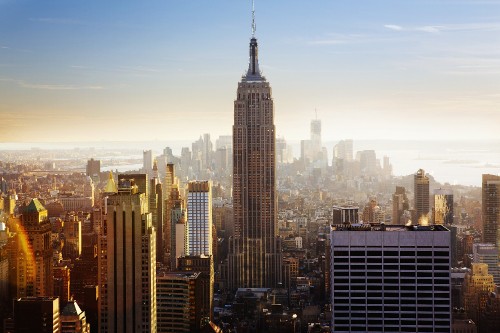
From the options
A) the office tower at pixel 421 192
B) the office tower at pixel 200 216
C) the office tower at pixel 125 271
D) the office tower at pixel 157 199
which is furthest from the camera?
the office tower at pixel 200 216

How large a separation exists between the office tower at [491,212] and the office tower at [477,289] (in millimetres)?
677

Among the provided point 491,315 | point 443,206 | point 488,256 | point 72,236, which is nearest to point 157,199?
point 72,236

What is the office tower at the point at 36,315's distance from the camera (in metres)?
7.85

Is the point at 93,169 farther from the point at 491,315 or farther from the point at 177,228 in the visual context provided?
the point at 491,315

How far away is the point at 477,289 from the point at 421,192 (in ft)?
6.05

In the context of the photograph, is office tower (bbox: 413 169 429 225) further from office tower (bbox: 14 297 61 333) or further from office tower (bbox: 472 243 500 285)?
office tower (bbox: 14 297 61 333)

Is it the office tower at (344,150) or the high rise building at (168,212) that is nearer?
the high rise building at (168,212)

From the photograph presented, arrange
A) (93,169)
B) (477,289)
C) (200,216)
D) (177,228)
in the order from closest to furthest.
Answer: (93,169), (477,289), (177,228), (200,216)

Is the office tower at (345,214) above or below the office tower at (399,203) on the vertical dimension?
below

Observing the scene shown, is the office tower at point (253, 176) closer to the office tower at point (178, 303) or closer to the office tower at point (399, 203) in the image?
the office tower at point (399, 203)

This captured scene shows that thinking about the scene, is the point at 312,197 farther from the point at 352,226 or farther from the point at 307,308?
the point at 352,226

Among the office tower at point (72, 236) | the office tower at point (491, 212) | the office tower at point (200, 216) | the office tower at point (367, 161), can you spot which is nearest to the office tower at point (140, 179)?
the office tower at point (72, 236)

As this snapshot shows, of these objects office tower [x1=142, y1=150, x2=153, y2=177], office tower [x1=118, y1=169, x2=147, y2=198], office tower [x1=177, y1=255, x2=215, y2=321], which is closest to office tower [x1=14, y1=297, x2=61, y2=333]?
office tower [x1=118, y1=169, x2=147, y2=198]

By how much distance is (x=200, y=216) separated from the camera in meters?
15.6
